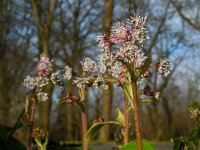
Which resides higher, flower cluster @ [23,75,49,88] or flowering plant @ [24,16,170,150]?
flower cluster @ [23,75,49,88]

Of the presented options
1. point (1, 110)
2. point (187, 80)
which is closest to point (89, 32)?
point (1, 110)

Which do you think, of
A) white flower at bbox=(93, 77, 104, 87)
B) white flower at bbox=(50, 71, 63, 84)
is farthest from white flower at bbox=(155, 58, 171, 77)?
white flower at bbox=(50, 71, 63, 84)

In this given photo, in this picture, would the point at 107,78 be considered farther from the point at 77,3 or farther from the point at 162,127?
the point at 162,127

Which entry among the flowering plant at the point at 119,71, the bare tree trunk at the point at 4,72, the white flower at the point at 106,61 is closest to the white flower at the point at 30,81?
the flowering plant at the point at 119,71

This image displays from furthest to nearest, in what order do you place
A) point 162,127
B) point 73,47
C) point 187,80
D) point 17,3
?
1. point 187,80
2. point 162,127
3. point 73,47
4. point 17,3

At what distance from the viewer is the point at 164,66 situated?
1.28m

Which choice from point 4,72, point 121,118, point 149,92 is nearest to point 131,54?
Result: point 149,92

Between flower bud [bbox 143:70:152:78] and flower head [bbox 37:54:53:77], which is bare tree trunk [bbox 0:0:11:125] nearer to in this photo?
flower head [bbox 37:54:53:77]

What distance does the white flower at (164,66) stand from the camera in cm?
125

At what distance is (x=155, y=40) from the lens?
32375 millimetres

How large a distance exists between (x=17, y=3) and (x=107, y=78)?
27880mm

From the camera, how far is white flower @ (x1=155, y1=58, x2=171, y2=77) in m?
1.25

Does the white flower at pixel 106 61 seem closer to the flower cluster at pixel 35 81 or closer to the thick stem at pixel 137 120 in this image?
the thick stem at pixel 137 120

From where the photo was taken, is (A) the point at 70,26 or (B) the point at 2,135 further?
(A) the point at 70,26
